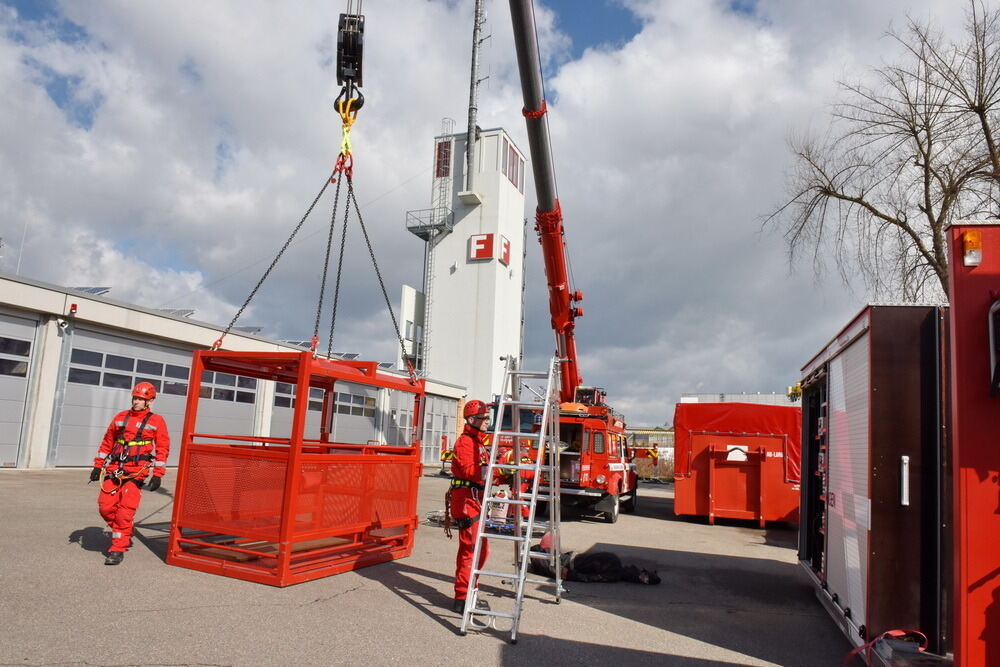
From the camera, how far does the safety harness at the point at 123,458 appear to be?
24.8 ft

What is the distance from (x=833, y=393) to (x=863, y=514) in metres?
1.60

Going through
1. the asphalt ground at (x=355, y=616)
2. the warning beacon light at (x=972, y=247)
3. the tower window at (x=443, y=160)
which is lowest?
the asphalt ground at (x=355, y=616)

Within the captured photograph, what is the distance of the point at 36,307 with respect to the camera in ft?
53.4

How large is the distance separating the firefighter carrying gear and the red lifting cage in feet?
5.10

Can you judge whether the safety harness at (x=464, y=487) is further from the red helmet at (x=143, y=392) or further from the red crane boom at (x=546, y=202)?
the red helmet at (x=143, y=392)

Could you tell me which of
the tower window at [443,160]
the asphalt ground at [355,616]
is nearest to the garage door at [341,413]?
the asphalt ground at [355,616]

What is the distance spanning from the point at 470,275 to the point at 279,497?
1311 inches

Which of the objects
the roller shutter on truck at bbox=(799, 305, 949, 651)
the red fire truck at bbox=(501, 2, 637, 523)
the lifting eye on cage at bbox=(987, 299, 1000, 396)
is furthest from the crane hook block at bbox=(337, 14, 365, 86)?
the lifting eye on cage at bbox=(987, 299, 1000, 396)

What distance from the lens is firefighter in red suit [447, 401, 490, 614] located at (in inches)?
263

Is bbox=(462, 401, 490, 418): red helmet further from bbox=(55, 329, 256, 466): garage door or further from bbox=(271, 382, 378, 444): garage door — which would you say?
bbox=(271, 382, 378, 444): garage door

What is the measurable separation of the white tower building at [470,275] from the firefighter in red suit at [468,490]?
31847 millimetres

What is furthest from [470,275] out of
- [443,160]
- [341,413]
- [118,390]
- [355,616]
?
[355,616]

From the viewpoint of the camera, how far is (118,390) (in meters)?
18.4

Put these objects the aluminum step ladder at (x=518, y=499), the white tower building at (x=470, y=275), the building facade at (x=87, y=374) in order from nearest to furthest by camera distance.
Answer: the aluminum step ladder at (x=518, y=499) < the building facade at (x=87, y=374) < the white tower building at (x=470, y=275)
